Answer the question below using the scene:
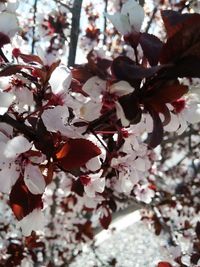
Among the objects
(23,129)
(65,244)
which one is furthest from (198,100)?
(65,244)

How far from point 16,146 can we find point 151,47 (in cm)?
31

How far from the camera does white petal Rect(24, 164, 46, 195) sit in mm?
760

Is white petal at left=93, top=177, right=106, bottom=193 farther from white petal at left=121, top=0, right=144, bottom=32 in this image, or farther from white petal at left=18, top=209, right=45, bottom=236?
white petal at left=121, top=0, right=144, bottom=32

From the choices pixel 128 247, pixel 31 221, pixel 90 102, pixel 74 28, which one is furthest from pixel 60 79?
pixel 128 247

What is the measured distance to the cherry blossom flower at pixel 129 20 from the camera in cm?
77

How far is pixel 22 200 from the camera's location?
0.79 meters

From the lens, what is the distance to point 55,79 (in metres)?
0.77

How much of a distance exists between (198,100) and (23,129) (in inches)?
14.0

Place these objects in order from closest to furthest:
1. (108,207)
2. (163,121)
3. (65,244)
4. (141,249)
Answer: (163,121), (108,207), (65,244), (141,249)

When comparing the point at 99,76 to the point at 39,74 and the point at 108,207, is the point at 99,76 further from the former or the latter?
the point at 108,207

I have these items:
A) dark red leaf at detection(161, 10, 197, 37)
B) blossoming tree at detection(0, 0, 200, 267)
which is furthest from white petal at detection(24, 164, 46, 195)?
dark red leaf at detection(161, 10, 197, 37)

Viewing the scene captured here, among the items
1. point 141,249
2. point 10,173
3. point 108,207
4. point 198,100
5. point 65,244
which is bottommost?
point 141,249

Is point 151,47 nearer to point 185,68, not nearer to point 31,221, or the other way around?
point 185,68

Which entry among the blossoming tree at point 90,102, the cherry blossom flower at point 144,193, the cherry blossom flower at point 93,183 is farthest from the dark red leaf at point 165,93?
the cherry blossom flower at point 144,193
